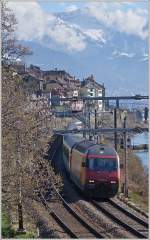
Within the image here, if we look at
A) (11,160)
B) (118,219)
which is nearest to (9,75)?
(11,160)

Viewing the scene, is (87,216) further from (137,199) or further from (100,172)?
(137,199)

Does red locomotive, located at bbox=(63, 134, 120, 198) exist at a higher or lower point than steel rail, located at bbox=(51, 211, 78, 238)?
higher

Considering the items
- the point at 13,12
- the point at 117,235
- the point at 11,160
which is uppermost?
the point at 13,12

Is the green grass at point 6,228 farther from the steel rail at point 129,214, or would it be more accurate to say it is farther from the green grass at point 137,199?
the green grass at point 137,199

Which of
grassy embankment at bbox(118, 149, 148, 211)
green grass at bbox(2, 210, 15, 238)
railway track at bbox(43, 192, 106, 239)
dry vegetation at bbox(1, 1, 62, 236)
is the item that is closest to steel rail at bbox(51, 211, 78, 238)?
railway track at bbox(43, 192, 106, 239)

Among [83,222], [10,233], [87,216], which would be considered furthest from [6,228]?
[87,216]

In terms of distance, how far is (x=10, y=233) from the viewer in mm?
9875

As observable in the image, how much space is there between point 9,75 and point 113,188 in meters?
6.88

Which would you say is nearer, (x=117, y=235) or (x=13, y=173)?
(x=13, y=173)

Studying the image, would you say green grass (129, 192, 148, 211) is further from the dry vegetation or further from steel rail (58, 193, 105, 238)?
the dry vegetation

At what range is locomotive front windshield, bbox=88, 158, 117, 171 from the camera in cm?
1495

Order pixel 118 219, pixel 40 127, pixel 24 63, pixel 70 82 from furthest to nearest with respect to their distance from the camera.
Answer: pixel 70 82 → pixel 118 219 → pixel 40 127 → pixel 24 63

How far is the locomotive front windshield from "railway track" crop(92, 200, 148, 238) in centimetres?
86

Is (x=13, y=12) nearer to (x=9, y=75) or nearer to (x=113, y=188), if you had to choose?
(x=9, y=75)
